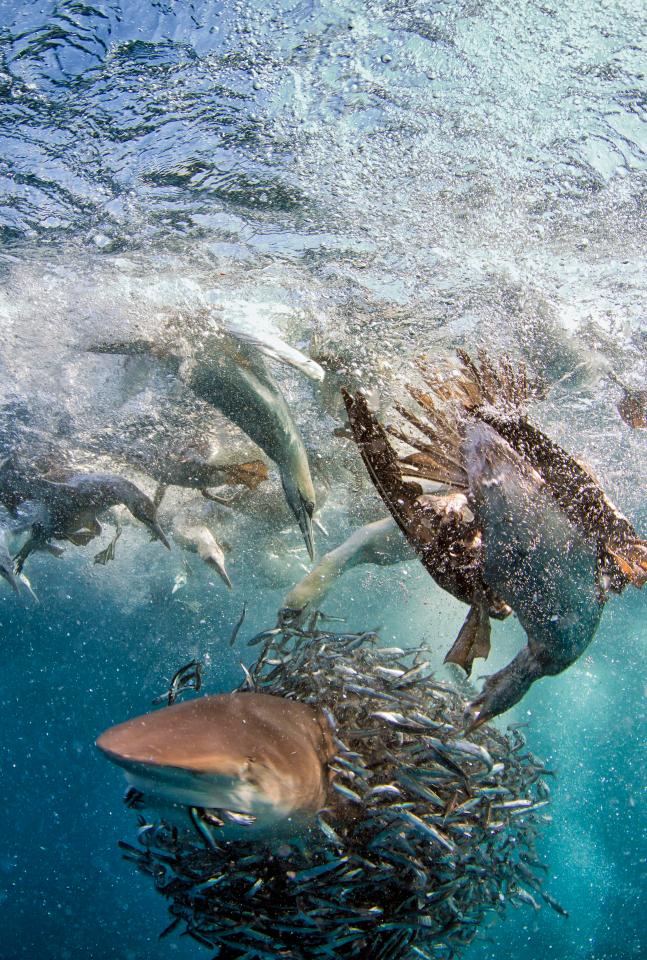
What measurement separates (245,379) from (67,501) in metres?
3.55

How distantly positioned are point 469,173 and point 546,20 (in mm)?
1561

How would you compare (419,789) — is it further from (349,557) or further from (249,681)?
(349,557)

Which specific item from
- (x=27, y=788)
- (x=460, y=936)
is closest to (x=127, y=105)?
(x=460, y=936)

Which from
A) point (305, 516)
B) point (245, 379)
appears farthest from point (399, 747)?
point (245, 379)

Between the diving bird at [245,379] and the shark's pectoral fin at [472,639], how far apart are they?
2675 mm

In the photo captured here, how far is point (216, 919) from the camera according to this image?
7.95 ft

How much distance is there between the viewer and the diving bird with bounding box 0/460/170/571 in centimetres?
680

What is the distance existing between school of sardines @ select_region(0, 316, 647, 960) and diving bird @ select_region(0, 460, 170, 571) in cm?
387

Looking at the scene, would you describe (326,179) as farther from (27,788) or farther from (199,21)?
(27,788)

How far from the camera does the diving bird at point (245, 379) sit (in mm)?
5434

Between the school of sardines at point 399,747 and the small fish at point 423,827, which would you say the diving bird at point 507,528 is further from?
the small fish at point 423,827

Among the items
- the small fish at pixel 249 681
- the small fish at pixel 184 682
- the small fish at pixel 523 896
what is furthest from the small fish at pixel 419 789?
the small fish at pixel 184 682

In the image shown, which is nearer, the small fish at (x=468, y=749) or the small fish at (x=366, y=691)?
the small fish at (x=468, y=749)

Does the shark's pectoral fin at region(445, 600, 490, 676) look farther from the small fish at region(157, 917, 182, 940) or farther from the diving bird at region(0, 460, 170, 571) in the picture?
the diving bird at region(0, 460, 170, 571)
